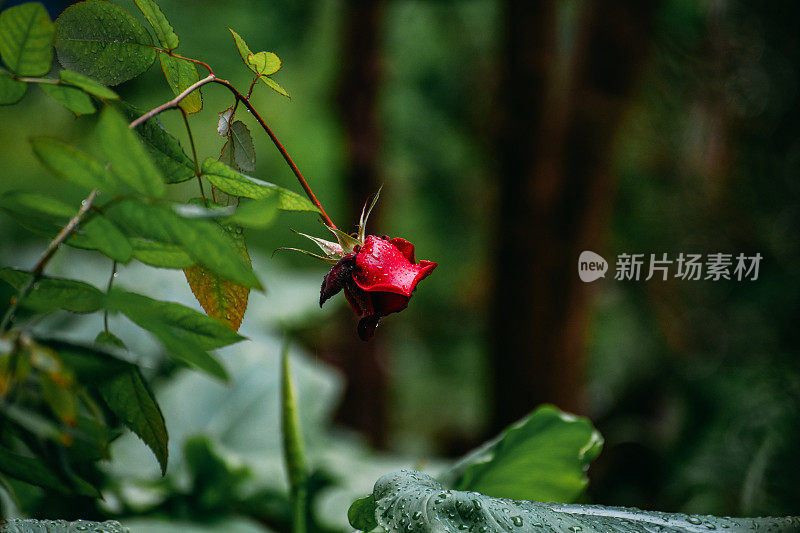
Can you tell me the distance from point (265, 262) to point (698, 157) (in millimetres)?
1184

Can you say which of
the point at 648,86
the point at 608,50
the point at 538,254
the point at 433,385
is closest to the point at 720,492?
the point at 538,254

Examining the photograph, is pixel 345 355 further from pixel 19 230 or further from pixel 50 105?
pixel 50 105

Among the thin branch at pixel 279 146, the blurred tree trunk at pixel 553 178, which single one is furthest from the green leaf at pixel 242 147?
the blurred tree trunk at pixel 553 178

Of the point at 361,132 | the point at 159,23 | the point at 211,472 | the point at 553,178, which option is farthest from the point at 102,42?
the point at 361,132

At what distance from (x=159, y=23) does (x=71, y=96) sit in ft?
0.24

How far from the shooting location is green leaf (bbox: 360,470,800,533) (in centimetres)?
32

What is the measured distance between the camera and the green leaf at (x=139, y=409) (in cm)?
30

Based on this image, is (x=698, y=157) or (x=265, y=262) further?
(x=698, y=157)

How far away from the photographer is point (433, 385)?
9.53 feet

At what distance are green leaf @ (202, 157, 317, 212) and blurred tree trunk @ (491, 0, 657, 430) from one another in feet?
3.35

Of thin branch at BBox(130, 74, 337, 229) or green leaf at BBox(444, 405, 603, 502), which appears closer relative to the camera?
thin branch at BBox(130, 74, 337, 229)

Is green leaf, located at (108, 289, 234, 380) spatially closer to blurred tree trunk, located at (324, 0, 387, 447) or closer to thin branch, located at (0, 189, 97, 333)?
thin branch, located at (0, 189, 97, 333)

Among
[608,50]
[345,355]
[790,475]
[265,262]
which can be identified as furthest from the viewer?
[345,355]


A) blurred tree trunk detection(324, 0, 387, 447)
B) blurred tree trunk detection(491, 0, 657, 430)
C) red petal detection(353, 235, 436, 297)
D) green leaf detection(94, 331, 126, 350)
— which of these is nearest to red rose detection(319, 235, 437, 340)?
red petal detection(353, 235, 436, 297)
